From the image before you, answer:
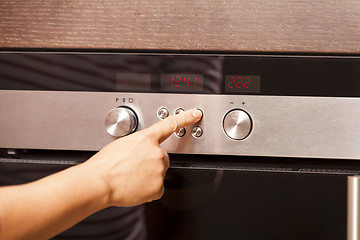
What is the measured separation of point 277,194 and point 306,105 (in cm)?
14

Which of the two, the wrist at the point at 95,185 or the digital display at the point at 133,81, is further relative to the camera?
the digital display at the point at 133,81

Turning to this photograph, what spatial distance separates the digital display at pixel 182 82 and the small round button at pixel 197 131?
6 cm

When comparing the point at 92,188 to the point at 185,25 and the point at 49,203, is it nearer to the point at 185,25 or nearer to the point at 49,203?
the point at 49,203

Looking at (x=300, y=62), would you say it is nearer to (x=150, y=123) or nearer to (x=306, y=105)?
(x=306, y=105)

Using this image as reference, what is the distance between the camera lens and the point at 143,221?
18.3 inches

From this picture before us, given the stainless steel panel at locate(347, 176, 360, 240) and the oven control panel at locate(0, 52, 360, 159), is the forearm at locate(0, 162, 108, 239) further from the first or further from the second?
the stainless steel panel at locate(347, 176, 360, 240)

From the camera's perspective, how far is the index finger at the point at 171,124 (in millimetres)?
422

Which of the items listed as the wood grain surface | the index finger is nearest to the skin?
the index finger

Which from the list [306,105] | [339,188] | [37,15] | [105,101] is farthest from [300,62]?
[37,15]

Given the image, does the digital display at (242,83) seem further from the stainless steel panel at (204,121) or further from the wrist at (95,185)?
the wrist at (95,185)

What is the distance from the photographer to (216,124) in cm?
45

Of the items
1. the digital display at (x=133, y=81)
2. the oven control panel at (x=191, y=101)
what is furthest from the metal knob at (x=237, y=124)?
the digital display at (x=133, y=81)

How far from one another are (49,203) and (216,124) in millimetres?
250

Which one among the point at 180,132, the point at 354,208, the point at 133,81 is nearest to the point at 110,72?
the point at 133,81
